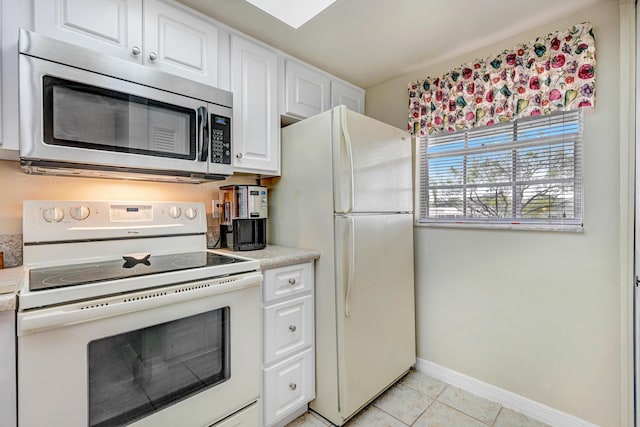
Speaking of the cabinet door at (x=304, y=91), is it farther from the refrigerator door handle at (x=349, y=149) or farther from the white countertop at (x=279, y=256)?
the white countertop at (x=279, y=256)

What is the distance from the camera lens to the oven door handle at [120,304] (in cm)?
88

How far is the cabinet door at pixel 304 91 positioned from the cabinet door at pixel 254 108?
0.11 m

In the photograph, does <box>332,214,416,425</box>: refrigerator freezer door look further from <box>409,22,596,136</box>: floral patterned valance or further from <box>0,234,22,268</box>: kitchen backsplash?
<box>0,234,22,268</box>: kitchen backsplash

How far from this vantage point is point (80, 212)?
1.40 meters

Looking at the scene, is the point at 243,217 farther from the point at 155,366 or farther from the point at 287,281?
the point at 155,366

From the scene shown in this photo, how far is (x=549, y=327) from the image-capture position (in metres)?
1.72

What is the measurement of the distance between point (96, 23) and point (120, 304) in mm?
1169

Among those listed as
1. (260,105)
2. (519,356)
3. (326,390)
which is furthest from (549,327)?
(260,105)

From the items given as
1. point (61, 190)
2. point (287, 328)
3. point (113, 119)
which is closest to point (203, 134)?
point (113, 119)

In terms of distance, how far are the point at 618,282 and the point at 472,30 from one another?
155 cm

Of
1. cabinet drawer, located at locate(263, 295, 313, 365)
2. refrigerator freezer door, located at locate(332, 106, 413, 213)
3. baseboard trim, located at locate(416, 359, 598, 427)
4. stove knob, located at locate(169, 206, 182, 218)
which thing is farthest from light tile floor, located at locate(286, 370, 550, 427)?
stove knob, located at locate(169, 206, 182, 218)

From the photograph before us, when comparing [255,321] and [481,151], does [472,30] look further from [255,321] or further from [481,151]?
[255,321]

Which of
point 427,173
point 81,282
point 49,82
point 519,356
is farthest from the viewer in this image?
point 427,173

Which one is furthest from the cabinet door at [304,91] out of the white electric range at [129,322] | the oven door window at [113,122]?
the white electric range at [129,322]
